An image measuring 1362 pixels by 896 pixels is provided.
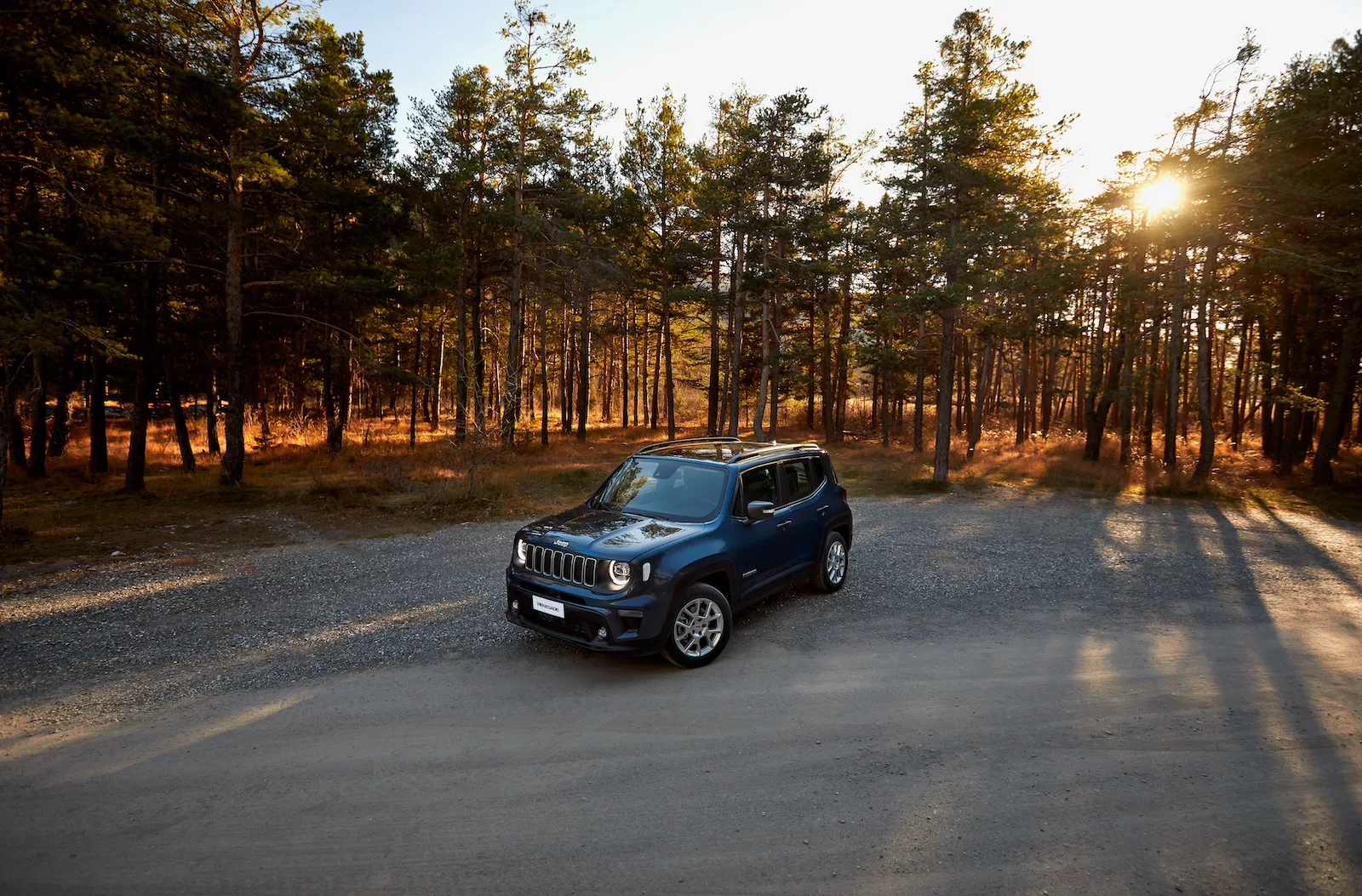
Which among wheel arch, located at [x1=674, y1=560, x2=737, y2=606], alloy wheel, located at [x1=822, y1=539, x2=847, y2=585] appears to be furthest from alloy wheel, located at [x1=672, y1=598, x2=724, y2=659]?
alloy wheel, located at [x1=822, y1=539, x2=847, y2=585]

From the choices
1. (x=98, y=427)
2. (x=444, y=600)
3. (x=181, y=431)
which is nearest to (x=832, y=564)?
(x=444, y=600)

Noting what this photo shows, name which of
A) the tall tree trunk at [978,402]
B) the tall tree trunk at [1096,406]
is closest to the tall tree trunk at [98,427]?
the tall tree trunk at [978,402]

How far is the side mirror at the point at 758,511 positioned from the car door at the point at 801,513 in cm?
58

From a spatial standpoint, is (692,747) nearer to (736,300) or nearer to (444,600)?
(444,600)

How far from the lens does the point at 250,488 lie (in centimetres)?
1502

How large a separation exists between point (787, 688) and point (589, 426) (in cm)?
3407

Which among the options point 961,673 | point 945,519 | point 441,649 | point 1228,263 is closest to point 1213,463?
point 1228,263

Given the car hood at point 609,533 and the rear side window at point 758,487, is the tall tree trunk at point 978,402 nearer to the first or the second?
the rear side window at point 758,487

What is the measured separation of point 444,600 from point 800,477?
4.82 metres

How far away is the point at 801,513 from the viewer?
6918 millimetres

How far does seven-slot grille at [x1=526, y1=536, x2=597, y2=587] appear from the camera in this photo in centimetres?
523

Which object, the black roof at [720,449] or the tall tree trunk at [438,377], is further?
the tall tree trunk at [438,377]

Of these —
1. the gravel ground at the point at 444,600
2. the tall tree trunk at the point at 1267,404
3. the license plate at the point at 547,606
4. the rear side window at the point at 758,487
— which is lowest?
the gravel ground at the point at 444,600

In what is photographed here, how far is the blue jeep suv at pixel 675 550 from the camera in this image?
5.14 meters
